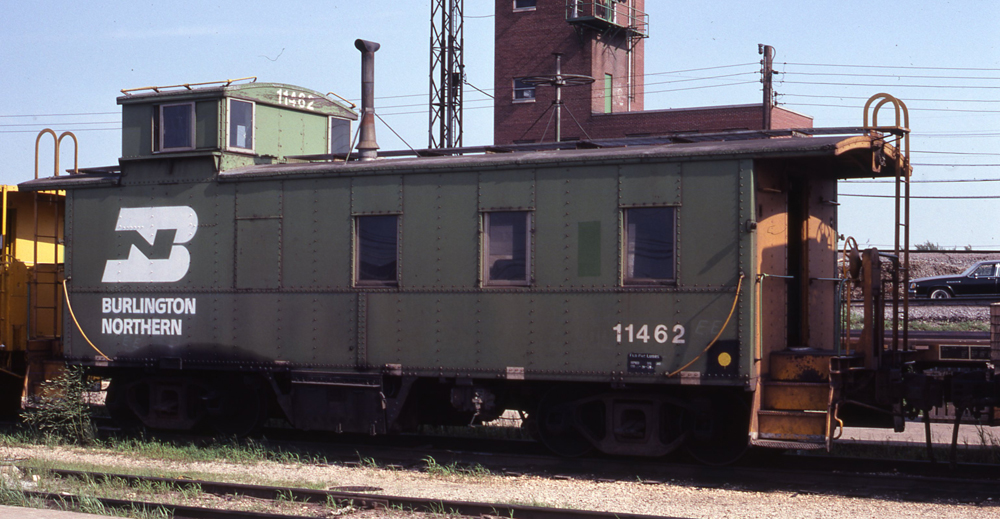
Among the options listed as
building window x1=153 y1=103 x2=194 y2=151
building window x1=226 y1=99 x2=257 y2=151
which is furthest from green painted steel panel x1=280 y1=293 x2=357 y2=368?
building window x1=153 y1=103 x2=194 y2=151

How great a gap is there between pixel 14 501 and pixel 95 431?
430 centimetres

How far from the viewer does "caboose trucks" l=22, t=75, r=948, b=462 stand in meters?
10.5

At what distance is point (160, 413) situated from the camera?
533 inches

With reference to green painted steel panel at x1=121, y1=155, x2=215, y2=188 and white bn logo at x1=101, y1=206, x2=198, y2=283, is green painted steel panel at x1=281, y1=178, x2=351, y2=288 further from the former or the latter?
white bn logo at x1=101, y1=206, x2=198, y2=283

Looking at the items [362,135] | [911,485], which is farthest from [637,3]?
[911,485]

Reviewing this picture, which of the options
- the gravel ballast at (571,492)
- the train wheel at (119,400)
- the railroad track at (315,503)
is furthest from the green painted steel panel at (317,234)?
the train wheel at (119,400)

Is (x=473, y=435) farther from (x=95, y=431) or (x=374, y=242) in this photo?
(x=95, y=431)

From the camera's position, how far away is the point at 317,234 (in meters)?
12.3

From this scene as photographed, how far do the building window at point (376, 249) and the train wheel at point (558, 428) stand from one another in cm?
235

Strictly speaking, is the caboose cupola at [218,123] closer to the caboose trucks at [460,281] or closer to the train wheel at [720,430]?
the caboose trucks at [460,281]

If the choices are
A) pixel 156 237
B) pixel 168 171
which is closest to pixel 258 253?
pixel 156 237

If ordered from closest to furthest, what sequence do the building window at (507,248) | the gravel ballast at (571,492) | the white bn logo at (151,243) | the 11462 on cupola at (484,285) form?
the gravel ballast at (571,492), the 11462 on cupola at (484,285), the building window at (507,248), the white bn logo at (151,243)

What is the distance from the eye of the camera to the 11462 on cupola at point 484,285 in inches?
412

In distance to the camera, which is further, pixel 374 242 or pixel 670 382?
pixel 374 242
